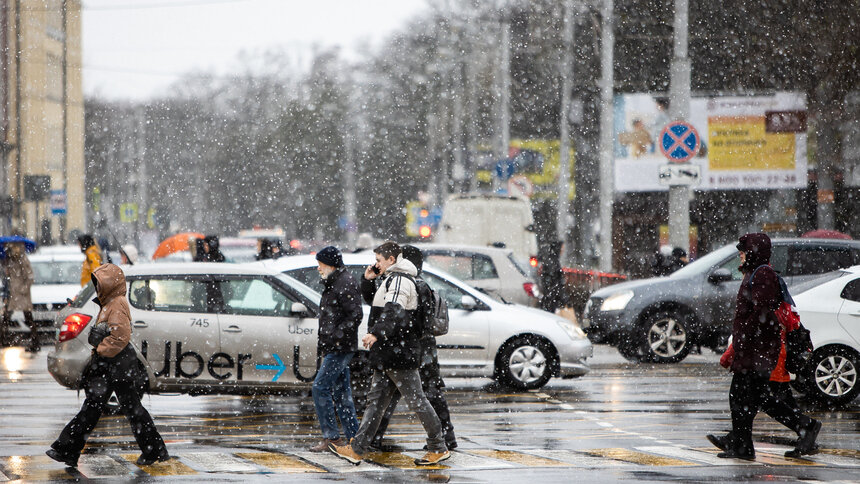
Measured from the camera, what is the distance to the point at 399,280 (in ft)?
28.2

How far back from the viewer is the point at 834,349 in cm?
1227

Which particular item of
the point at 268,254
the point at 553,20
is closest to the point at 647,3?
the point at 553,20

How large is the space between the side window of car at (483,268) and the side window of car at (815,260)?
428 cm

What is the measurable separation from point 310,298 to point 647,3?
2630cm

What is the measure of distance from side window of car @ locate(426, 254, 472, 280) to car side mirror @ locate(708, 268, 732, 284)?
12.3 feet

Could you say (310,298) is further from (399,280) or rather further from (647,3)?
(647,3)

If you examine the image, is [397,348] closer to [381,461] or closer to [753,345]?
[381,461]

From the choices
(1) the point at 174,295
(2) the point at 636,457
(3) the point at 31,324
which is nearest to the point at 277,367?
(1) the point at 174,295

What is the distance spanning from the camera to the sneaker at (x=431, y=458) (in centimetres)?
858

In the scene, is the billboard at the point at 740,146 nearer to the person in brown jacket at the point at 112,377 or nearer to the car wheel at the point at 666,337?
the car wheel at the point at 666,337

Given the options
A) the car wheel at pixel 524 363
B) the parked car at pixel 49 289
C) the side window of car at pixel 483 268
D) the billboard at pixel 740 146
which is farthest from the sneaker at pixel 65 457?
the billboard at pixel 740 146

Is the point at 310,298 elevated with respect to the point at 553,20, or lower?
lower

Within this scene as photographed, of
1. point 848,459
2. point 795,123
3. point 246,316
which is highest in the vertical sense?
point 795,123

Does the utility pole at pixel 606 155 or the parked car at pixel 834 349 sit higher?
the utility pole at pixel 606 155
